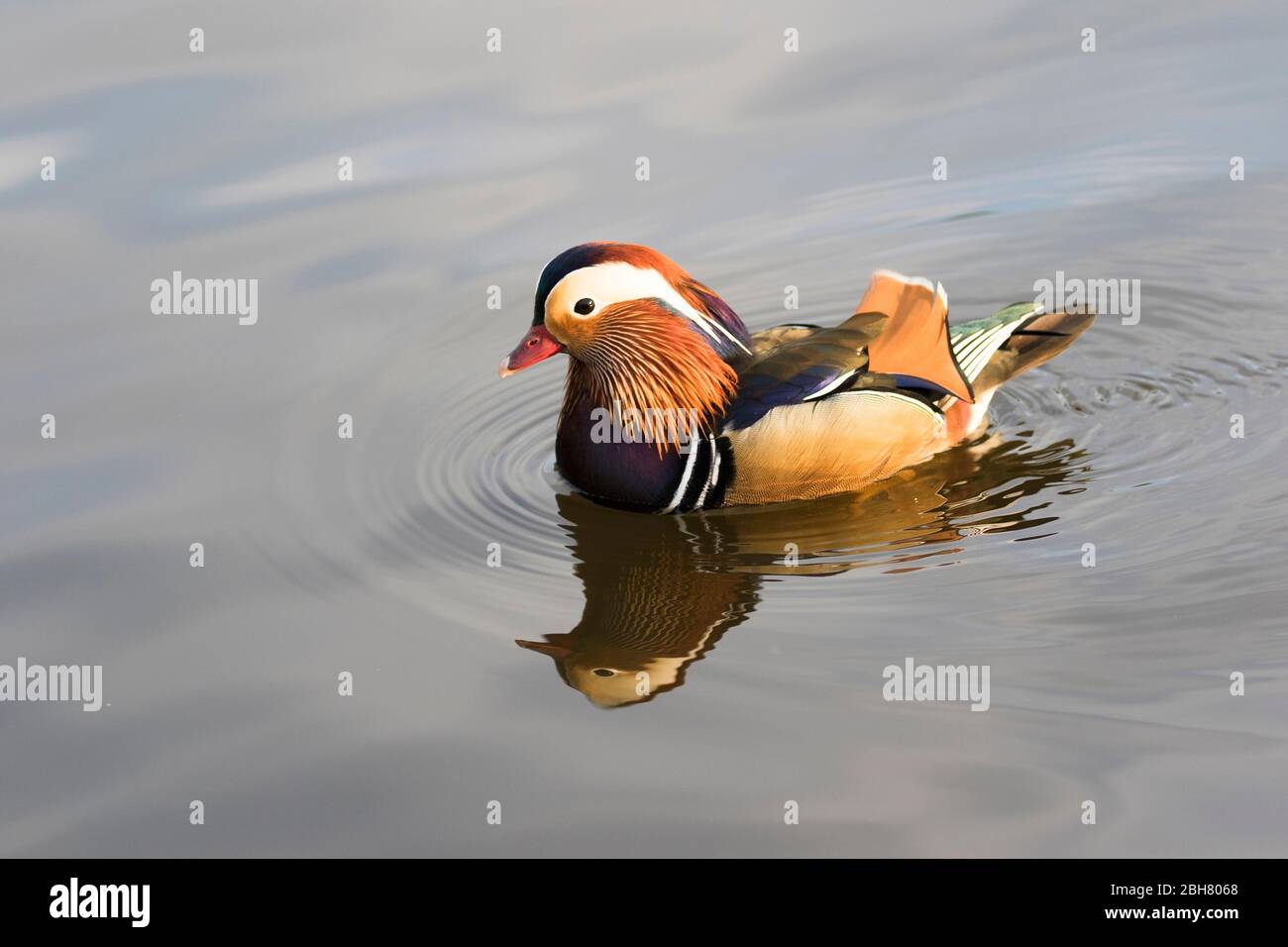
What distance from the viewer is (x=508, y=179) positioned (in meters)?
11.5

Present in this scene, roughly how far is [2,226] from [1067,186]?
692cm

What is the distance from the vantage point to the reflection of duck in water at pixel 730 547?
22.8ft

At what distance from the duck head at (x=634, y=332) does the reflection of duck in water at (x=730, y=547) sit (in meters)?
0.58

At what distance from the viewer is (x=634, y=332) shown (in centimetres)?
845

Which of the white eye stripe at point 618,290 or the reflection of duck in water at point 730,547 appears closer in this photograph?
the reflection of duck in water at point 730,547

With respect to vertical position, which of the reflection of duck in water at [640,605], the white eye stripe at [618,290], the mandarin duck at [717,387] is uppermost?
the white eye stripe at [618,290]

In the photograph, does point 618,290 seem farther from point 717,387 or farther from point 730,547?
point 730,547

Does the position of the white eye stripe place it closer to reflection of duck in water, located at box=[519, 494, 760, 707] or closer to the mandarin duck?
the mandarin duck

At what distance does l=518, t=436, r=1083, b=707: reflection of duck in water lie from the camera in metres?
6.96

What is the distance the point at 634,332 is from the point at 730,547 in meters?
1.29

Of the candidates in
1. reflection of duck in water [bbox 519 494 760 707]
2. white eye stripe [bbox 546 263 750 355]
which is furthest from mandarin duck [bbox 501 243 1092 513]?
reflection of duck in water [bbox 519 494 760 707]

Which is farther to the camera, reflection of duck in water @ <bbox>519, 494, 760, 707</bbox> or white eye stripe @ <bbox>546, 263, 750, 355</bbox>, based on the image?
white eye stripe @ <bbox>546, 263, 750, 355</bbox>

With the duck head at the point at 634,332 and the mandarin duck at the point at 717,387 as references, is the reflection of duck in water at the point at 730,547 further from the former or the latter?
the duck head at the point at 634,332

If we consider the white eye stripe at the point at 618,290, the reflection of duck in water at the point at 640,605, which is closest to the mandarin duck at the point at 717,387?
the white eye stripe at the point at 618,290
